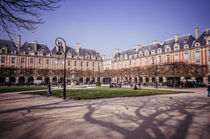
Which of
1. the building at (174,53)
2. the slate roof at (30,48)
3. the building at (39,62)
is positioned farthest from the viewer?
the slate roof at (30,48)

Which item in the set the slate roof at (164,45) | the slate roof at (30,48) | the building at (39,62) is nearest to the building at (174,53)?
the slate roof at (164,45)

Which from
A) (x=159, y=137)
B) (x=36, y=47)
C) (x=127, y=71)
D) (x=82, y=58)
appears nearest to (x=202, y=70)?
(x=127, y=71)

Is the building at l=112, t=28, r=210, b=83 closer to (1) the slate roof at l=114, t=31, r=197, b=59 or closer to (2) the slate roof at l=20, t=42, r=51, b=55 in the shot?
(1) the slate roof at l=114, t=31, r=197, b=59

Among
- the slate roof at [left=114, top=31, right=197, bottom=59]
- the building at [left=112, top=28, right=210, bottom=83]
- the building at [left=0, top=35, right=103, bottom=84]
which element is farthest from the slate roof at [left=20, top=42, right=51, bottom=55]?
the slate roof at [left=114, top=31, right=197, bottom=59]

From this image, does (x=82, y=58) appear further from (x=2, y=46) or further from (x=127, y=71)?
(x=2, y=46)

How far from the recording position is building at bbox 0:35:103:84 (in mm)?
36469

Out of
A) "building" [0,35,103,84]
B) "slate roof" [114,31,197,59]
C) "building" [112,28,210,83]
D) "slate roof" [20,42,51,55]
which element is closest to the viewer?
"building" [112,28,210,83]

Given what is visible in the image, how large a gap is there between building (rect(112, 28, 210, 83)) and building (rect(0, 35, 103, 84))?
14.6 m

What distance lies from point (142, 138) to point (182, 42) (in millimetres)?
39825

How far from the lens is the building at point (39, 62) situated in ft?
120

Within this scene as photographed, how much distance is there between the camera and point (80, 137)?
3.32m

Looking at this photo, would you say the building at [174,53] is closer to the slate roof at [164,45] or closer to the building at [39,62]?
the slate roof at [164,45]

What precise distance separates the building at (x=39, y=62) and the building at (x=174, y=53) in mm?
14626

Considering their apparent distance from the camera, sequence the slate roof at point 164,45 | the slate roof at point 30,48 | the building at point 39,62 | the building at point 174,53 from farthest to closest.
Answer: the slate roof at point 30,48, the building at point 39,62, the slate roof at point 164,45, the building at point 174,53
